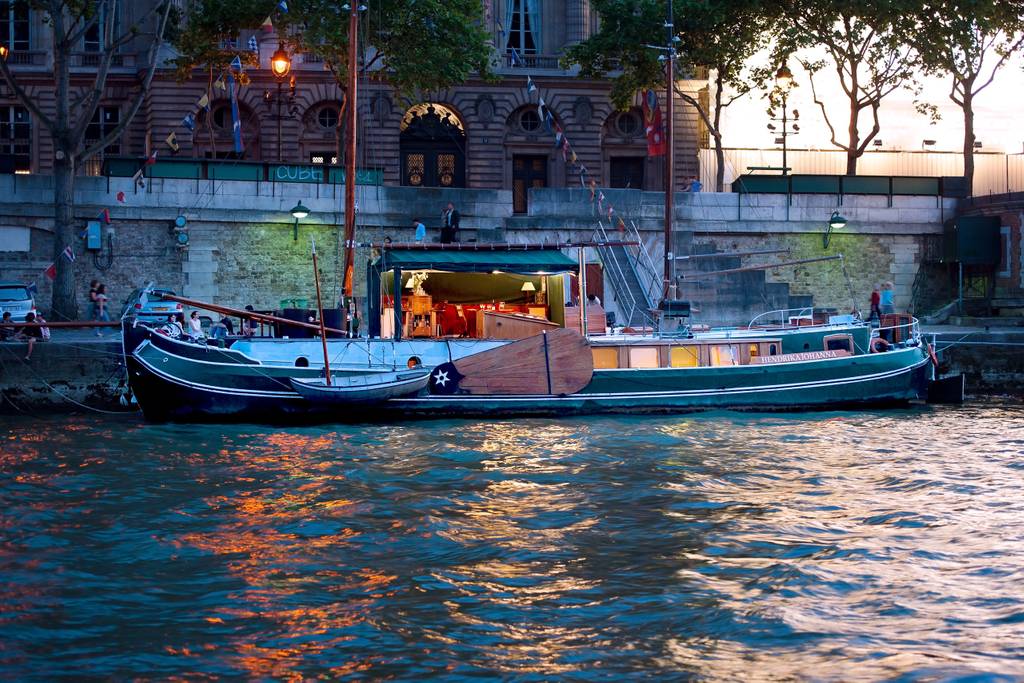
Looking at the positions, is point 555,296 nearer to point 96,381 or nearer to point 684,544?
point 96,381

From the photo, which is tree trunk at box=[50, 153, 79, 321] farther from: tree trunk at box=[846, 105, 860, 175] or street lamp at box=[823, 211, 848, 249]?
tree trunk at box=[846, 105, 860, 175]

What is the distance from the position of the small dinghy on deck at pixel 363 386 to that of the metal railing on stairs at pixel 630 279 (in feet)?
33.2

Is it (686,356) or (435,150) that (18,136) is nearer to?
(435,150)

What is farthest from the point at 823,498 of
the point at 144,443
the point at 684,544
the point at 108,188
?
the point at 108,188

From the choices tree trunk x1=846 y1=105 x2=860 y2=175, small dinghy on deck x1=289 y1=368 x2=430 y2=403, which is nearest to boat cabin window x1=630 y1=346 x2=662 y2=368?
small dinghy on deck x1=289 y1=368 x2=430 y2=403

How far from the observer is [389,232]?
1369 inches

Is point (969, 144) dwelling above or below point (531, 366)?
above

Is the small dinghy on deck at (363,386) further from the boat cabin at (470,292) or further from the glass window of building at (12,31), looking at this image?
the glass window of building at (12,31)

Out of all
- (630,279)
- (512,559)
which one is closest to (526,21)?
(630,279)

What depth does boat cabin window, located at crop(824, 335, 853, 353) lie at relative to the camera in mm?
25578

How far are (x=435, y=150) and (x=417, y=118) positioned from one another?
1.28 meters

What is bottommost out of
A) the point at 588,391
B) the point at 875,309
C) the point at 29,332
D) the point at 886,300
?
the point at 588,391

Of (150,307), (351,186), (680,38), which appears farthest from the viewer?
(680,38)

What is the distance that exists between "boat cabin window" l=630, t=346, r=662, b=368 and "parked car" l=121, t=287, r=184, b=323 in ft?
29.5
